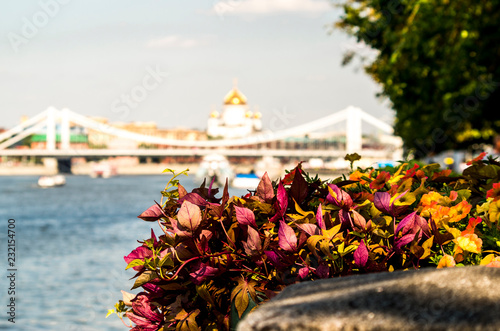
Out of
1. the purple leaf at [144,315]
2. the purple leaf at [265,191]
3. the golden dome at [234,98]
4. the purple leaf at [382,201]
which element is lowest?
the purple leaf at [144,315]

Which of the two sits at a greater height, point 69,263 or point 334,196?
point 334,196

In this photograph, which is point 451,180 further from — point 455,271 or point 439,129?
point 439,129

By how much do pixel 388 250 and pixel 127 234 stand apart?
34595 mm

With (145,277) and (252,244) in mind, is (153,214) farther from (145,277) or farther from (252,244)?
(252,244)

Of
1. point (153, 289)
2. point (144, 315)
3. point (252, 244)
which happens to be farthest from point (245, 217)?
point (144, 315)

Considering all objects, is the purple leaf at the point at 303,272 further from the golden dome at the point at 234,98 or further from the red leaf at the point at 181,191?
the golden dome at the point at 234,98

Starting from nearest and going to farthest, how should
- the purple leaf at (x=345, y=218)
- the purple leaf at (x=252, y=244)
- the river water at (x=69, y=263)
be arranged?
the purple leaf at (x=252, y=244), the purple leaf at (x=345, y=218), the river water at (x=69, y=263)

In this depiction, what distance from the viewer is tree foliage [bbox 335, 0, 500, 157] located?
14.9 m

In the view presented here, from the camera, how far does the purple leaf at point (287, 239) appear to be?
7.09ft

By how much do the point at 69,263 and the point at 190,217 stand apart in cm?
2487

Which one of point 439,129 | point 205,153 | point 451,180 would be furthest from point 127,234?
point 205,153

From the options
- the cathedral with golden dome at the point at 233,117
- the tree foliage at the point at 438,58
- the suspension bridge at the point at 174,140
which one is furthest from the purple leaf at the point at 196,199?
the cathedral with golden dome at the point at 233,117

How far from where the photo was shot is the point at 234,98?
165125mm

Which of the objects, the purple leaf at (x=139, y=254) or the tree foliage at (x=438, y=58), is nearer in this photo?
the purple leaf at (x=139, y=254)
